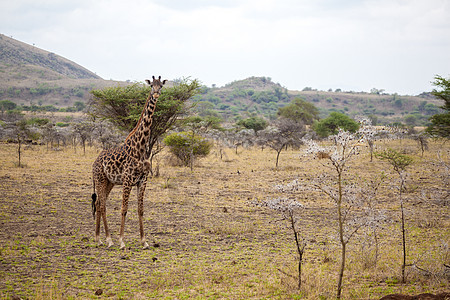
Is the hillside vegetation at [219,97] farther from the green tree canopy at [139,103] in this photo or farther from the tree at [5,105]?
the green tree canopy at [139,103]

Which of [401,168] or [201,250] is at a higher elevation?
[401,168]

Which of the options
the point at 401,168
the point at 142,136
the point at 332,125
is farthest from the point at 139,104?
the point at 332,125

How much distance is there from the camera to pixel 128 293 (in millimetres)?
5656

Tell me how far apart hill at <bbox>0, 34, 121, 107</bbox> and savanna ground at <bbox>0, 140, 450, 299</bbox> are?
3152 inches

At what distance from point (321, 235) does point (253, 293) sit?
4257mm

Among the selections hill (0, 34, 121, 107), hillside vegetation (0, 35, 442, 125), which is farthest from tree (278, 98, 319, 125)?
hill (0, 34, 121, 107)

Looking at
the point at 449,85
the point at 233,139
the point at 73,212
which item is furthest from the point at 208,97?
the point at 73,212

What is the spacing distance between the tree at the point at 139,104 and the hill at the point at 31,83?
7324cm

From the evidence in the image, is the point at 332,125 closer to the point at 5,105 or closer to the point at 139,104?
the point at 139,104

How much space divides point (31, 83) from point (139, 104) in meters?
97.5

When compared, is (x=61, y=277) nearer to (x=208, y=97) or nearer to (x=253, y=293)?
(x=253, y=293)

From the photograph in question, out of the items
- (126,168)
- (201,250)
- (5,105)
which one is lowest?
(201,250)

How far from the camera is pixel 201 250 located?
8.07 m

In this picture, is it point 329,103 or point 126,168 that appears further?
point 329,103
